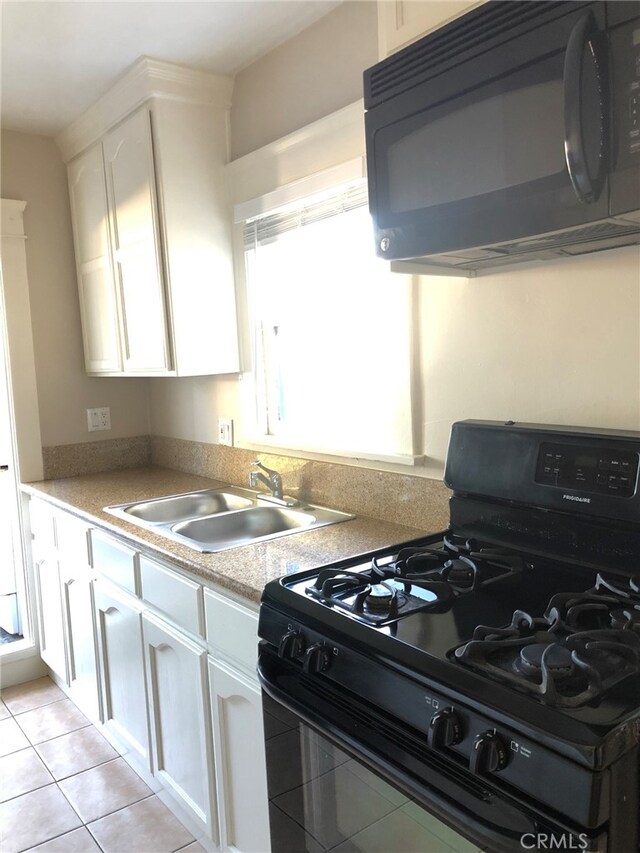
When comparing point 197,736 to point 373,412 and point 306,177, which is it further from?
point 306,177

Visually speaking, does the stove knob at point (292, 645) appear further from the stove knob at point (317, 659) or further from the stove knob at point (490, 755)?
the stove knob at point (490, 755)

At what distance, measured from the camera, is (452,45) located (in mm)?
1197

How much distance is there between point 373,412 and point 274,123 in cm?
108

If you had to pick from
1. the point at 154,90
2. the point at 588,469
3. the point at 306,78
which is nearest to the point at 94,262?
the point at 154,90

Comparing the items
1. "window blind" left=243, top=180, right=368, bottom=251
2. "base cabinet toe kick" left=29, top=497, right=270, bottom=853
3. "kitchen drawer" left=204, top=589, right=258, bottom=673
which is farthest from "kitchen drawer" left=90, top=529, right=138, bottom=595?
"window blind" left=243, top=180, right=368, bottom=251

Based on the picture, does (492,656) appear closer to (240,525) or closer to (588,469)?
(588,469)

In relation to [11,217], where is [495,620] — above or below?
below

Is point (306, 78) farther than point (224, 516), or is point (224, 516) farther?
point (224, 516)

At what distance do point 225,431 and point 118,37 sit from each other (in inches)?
55.8

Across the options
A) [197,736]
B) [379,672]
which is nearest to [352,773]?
[379,672]

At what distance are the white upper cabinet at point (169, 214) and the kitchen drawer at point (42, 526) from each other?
0.68 metres

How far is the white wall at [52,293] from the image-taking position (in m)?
2.93

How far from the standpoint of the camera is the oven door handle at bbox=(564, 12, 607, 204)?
976mm

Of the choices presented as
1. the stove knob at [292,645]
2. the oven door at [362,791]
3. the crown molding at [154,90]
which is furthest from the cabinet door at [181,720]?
the crown molding at [154,90]
